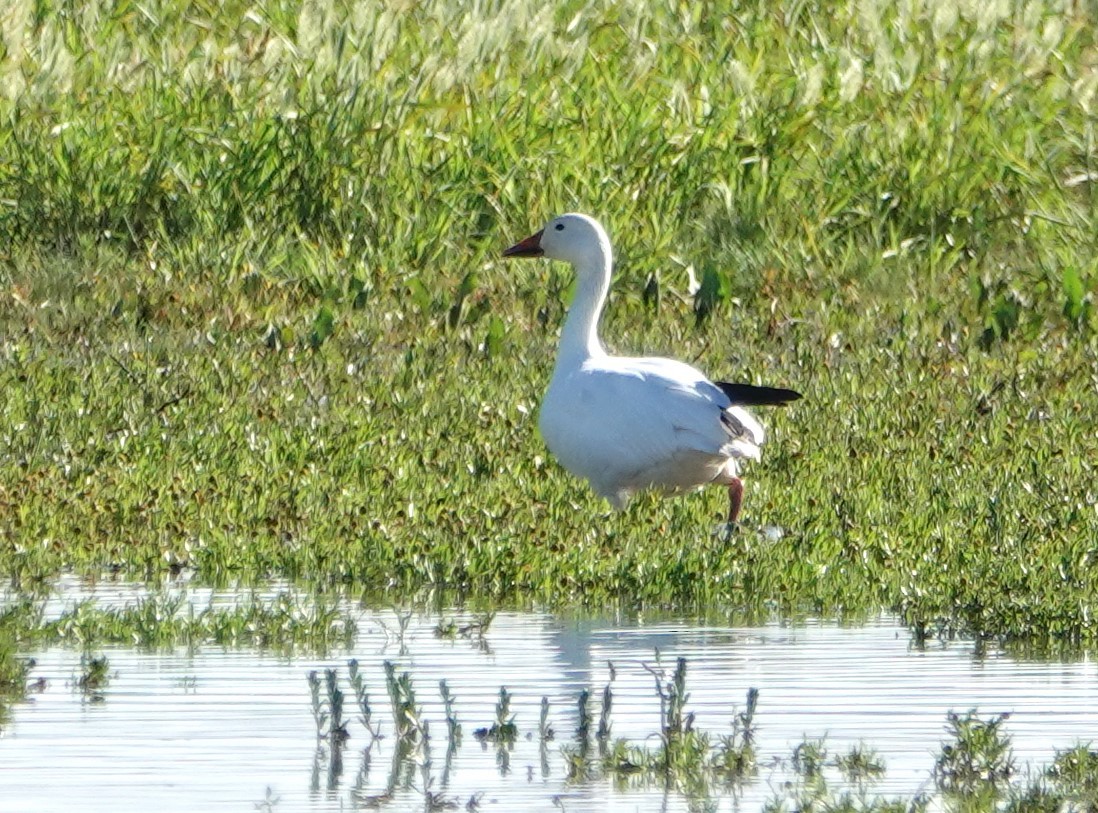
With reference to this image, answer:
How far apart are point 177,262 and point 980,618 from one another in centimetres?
698

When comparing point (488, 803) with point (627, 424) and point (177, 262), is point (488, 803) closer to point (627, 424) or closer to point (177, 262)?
point (627, 424)

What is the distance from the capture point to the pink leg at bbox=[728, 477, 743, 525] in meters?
8.80

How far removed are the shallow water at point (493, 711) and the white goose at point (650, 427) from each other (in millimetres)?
1487

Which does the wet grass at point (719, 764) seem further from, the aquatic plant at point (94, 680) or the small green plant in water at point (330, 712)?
the aquatic plant at point (94, 680)

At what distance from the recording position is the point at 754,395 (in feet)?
29.4

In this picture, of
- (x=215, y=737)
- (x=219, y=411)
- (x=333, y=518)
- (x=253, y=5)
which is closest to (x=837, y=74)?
(x=253, y=5)

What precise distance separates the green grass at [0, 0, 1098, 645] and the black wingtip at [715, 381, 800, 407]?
1.30ft

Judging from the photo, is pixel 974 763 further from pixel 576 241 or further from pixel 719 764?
pixel 576 241

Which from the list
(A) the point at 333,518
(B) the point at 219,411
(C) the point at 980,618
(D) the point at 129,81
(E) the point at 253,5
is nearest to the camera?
(C) the point at 980,618

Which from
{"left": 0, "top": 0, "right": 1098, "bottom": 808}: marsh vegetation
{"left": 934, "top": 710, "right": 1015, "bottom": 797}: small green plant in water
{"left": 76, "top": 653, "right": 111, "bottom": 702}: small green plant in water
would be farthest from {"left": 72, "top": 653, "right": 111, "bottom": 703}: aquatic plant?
{"left": 934, "top": 710, "right": 1015, "bottom": 797}: small green plant in water

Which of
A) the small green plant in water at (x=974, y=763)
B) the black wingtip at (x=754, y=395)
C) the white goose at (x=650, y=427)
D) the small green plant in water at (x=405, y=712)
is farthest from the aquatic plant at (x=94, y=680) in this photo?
the black wingtip at (x=754, y=395)

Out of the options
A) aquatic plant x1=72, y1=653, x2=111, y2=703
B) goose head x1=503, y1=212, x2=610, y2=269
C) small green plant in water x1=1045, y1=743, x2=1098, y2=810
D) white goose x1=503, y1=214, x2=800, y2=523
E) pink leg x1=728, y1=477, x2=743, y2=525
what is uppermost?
goose head x1=503, y1=212, x2=610, y2=269

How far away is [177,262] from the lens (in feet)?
43.2

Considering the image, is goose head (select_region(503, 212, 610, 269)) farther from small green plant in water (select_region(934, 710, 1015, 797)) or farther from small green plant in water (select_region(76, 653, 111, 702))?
small green plant in water (select_region(934, 710, 1015, 797))
